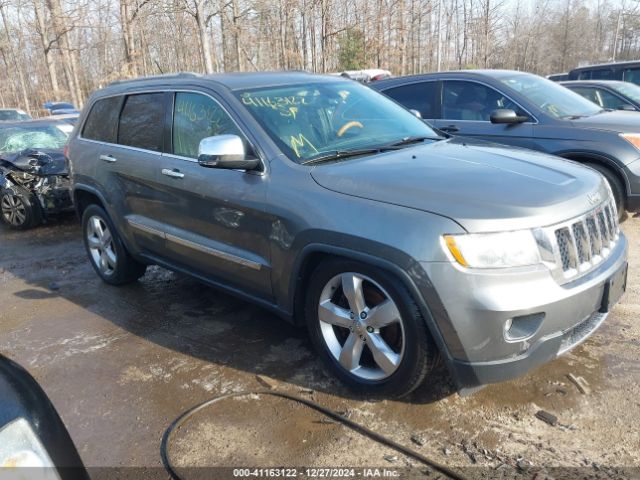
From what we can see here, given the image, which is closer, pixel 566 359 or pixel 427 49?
pixel 566 359

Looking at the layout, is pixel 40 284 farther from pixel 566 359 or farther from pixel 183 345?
pixel 566 359

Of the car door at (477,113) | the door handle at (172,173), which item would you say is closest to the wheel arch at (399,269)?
the door handle at (172,173)

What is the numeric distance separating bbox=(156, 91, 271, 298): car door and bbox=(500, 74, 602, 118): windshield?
13.1 ft

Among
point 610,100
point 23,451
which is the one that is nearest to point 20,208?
point 23,451

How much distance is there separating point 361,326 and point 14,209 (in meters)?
6.92

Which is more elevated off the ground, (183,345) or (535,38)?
(535,38)

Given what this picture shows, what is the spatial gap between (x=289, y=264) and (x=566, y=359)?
183cm

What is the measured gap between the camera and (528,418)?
2.85m

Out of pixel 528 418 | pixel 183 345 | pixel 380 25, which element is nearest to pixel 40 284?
pixel 183 345

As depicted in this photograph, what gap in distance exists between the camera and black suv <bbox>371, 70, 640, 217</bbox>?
5.57 m

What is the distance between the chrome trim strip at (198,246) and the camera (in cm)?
348

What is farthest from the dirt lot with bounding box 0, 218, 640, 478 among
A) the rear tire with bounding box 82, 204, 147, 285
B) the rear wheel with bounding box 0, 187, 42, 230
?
the rear wheel with bounding box 0, 187, 42, 230

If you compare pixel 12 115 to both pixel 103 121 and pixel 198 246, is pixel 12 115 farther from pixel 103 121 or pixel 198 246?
pixel 198 246

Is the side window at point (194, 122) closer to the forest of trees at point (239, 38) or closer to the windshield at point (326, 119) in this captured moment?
the windshield at point (326, 119)
